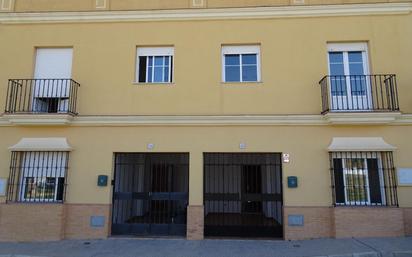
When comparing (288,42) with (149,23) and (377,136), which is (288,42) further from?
(149,23)

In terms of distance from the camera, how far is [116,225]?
888 cm

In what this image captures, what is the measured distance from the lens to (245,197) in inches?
345

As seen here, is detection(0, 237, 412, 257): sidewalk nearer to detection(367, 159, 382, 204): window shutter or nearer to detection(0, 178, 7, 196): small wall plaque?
detection(367, 159, 382, 204): window shutter

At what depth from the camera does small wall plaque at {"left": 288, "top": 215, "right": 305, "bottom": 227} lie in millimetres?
8320

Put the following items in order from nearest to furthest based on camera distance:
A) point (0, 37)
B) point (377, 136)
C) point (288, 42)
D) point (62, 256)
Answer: point (62, 256) → point (377, 136) → point (288, 42) → point (0, 37)

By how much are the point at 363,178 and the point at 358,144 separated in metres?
0.99

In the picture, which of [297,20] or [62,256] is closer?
[62,256]

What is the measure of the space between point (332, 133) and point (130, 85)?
5.85m

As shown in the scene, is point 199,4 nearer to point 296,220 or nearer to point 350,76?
point 350,76

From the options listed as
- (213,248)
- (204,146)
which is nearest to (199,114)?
(204,146)

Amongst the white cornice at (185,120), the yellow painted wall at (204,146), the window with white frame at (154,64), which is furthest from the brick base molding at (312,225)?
the window with white frame at (154,64)

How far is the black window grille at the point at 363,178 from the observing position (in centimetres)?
839

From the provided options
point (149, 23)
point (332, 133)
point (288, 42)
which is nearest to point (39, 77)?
point (149, 23)

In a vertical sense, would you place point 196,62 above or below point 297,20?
below
